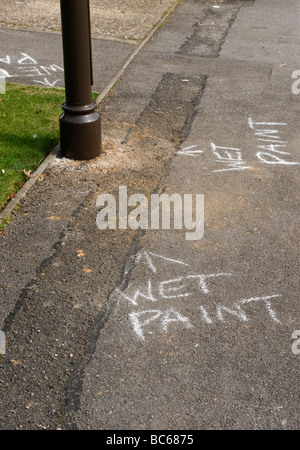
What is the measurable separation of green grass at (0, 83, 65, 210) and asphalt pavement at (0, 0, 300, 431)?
1.01ft

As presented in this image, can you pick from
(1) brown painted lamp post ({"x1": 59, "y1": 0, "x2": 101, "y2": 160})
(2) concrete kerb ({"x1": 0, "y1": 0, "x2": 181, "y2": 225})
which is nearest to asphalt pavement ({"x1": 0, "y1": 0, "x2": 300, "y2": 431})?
(2) concrete kerb ({"x1": 0, "y1": 0, "x2": 181, "y2": 225})

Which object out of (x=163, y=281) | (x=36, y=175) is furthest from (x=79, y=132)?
(x=163, y=281)

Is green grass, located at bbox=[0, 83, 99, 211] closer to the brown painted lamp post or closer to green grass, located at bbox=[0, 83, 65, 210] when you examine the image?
green grass, located at bbox=[0, 83, 65, 210]

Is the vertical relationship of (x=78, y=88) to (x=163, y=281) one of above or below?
above

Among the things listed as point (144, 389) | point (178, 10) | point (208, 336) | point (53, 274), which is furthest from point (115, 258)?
point (178, 10)

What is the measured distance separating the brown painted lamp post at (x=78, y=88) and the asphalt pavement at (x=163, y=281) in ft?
0.75

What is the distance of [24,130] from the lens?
7.66 meters

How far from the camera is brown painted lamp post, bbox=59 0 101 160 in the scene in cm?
646

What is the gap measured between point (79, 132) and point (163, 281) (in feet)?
8.48

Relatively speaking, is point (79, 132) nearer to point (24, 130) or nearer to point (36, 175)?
point (36, 175)

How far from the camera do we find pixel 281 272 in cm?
518

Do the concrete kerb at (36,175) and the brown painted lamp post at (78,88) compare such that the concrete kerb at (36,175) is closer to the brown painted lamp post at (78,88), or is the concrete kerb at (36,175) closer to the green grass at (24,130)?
the green grass at (24,130)

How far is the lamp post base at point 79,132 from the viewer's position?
6.82 metres

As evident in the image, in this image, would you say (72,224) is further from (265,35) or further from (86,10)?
(265,35)
